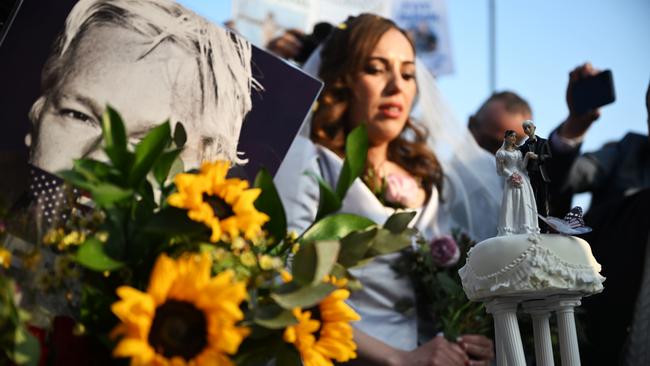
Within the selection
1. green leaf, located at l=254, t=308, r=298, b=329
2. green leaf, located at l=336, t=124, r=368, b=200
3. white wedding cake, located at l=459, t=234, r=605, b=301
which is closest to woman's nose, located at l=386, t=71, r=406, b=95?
white wedding cake, located at l=459, t=234, r=605, b=301

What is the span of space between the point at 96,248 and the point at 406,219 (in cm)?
37

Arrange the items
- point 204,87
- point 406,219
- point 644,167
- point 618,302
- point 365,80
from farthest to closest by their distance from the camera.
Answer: point 644,167, point 365,80, point 618,302, point 204,87, point 406,219

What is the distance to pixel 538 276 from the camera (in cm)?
110

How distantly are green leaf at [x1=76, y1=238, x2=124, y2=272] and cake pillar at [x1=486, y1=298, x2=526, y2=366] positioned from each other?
59 centimetres

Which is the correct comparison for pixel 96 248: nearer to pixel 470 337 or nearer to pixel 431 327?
pixel 470 337

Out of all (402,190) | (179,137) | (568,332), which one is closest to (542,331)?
(568,332)

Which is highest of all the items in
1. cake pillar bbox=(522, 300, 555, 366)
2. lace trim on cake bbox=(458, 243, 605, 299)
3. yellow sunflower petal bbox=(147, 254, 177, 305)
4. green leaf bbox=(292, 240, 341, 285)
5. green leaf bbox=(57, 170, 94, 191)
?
green leaf bbox=(57, 170, 94, 191)

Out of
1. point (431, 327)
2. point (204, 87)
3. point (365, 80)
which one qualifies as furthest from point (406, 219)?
point (365, 80)

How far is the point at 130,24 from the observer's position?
141 cm

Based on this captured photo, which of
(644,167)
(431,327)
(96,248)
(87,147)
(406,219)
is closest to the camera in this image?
(96,248)

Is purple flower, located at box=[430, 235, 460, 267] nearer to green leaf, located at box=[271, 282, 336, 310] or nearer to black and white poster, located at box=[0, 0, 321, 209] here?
black and white poster, located at box=[0, 0, 321, 209]

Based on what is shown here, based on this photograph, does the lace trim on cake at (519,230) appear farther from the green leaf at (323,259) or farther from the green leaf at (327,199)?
the green leaf at (323,259)

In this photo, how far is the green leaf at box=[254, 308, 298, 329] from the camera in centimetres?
82

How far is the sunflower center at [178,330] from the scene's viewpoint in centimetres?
78
